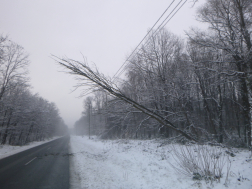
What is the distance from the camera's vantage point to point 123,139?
7043 mm

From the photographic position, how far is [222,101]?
457 inches

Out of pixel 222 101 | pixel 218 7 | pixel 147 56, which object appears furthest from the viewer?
pixel 147 56

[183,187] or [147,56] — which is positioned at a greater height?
[147,56]

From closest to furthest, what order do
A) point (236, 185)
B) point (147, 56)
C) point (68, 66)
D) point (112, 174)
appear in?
point (68, 66), point (236, 185), point (112, 174), point (147, 56)

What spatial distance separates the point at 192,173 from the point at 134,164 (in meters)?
3.31

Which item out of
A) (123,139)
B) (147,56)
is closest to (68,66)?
(123,139)

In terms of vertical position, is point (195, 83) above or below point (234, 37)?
below

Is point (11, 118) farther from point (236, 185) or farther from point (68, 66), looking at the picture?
point (236, 185)

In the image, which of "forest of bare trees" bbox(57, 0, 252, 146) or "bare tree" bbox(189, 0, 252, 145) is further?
"bare tree" bbox(189, 0, 252, 145)

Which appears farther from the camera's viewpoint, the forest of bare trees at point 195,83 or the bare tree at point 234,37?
the bare tree at point 234,37

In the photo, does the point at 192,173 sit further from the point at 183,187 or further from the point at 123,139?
the point at 123,139

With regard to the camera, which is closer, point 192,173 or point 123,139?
point 192,173

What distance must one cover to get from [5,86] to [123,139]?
18390 millimetres

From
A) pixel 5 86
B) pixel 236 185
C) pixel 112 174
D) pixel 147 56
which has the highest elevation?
pixel 147 56
